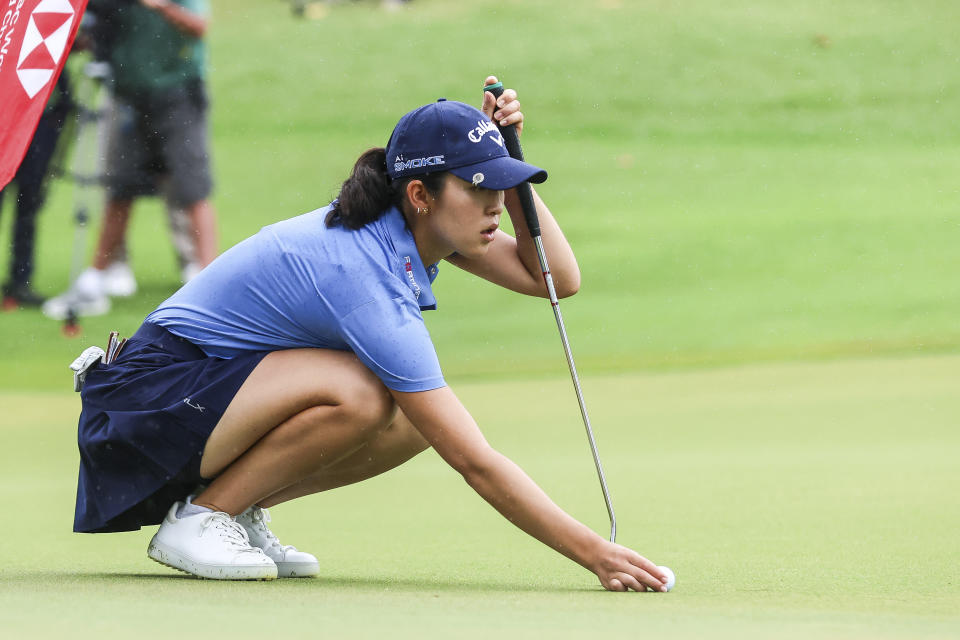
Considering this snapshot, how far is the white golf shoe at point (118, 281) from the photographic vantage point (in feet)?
30.7

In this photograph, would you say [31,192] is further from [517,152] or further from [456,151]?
[456,151]

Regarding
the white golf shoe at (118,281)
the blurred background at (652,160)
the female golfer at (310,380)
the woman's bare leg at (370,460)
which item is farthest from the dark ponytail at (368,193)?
the white golf shoe at (118,281)

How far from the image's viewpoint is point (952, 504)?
3.86m

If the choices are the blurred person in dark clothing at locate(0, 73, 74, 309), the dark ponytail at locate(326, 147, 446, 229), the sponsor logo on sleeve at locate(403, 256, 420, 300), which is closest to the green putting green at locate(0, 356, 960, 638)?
the sponsor logo on sleeve at locate(403, 256, 420, 300)

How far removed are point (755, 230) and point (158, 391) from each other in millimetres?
9189

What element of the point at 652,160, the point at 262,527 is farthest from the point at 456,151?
the point at 652,160

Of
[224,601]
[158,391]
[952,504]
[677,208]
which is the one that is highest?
[158,391]

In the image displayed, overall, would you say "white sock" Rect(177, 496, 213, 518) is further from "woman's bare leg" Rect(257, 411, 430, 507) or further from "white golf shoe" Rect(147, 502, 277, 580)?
"woman's bare leg" Rect(257, 411, 430, 507)

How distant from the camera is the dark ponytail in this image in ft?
9.59

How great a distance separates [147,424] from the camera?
2.96 m

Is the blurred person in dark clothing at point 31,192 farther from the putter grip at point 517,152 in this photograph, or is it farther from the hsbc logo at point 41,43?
the putter grip at point 517,152

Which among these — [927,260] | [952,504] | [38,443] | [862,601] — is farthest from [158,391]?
[927,260]

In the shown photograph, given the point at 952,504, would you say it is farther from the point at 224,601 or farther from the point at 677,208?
the point at 677,208

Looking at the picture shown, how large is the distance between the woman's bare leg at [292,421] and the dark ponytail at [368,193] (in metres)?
0.26
